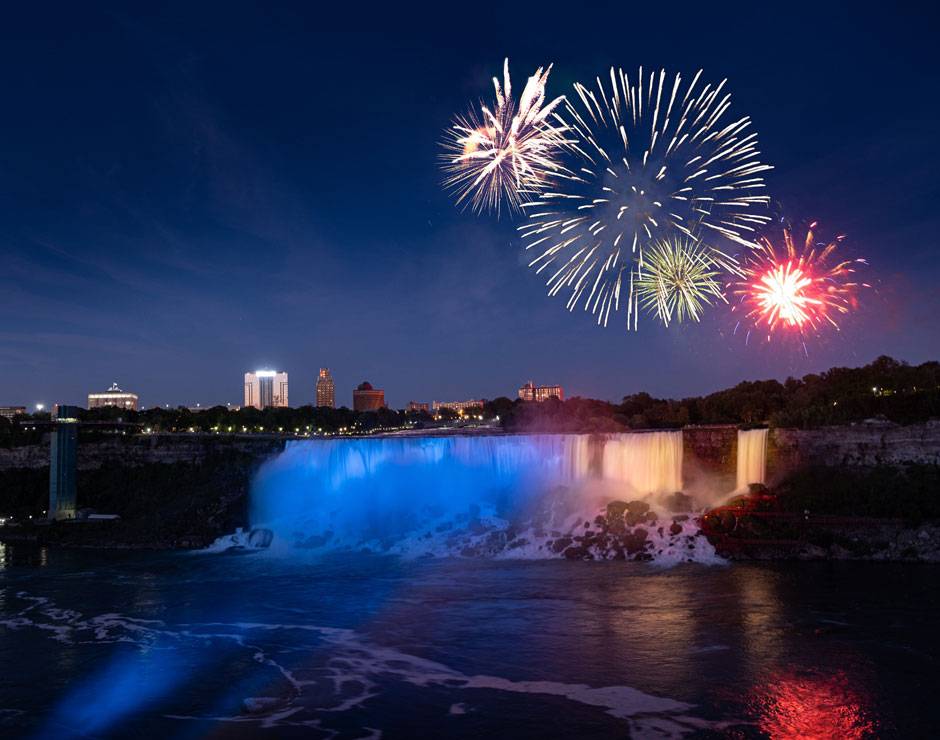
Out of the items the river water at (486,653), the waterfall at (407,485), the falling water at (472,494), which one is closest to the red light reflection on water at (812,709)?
the river water at (486,653)

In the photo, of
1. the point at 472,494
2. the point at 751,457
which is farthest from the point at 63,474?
the point at 751,457

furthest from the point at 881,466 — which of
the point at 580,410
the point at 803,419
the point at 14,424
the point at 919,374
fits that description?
the point at 14,424

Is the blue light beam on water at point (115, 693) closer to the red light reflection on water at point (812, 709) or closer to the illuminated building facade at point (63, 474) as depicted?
the red light reflection on water at point (812, 709)

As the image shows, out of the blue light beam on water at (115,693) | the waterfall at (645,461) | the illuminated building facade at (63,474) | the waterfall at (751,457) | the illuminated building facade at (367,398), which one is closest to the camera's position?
the blue light beam on water at (115,693)

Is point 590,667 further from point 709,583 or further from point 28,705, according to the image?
point 28,705

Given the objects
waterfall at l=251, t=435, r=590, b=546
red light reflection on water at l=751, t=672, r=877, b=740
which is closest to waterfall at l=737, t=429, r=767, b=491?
waterfall at l=251, t=435, r=590, b=546

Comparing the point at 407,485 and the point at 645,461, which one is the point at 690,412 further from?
the point at 407,485

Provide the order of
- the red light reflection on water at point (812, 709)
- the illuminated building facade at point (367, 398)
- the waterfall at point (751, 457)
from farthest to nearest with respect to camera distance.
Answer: the illuminated building facade at point (367, 398)
the waterfall at point (751, 457)
the red light reflection on water at point (812, 709)

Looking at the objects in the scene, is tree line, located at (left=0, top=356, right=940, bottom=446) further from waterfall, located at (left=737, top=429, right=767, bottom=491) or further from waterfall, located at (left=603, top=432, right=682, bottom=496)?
waterfall, located at (left=603, top=432, right=682, bottom=496)
